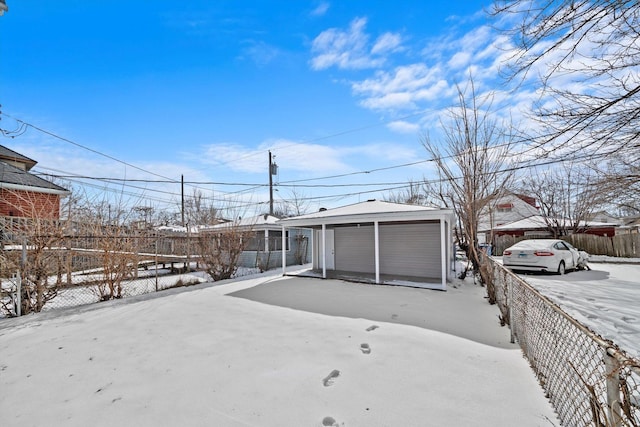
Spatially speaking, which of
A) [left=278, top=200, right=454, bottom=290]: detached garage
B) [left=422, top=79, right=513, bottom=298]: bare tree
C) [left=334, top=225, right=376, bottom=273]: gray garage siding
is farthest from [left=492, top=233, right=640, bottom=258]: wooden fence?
[left=334, top=225, right=376, bottom=273]: gray garage siding

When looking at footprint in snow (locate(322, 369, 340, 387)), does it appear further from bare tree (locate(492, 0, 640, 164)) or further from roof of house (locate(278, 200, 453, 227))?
roof of house (locate(278, 200, 453, 227))

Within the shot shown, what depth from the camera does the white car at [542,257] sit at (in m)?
9.99

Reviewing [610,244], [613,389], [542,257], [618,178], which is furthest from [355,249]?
[610,244]

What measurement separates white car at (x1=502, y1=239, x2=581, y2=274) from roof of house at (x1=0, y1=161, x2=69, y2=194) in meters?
19.0

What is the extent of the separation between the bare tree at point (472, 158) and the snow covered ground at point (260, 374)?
4.88 metres

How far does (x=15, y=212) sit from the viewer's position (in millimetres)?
12305

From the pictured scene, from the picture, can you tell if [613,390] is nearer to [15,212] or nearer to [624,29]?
[624,29]

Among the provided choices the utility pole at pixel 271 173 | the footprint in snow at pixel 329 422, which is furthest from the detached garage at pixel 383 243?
the utility pole at pixel 271 173

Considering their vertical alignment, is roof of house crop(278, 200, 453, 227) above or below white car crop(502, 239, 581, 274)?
above

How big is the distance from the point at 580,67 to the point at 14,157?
67.9 ft

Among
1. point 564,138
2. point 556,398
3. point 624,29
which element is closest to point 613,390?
point 556,398

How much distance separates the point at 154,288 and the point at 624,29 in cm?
1118

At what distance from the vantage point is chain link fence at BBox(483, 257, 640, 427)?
1.48m

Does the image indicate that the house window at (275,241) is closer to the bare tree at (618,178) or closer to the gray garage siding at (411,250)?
the gray garage siding at (411,250)
